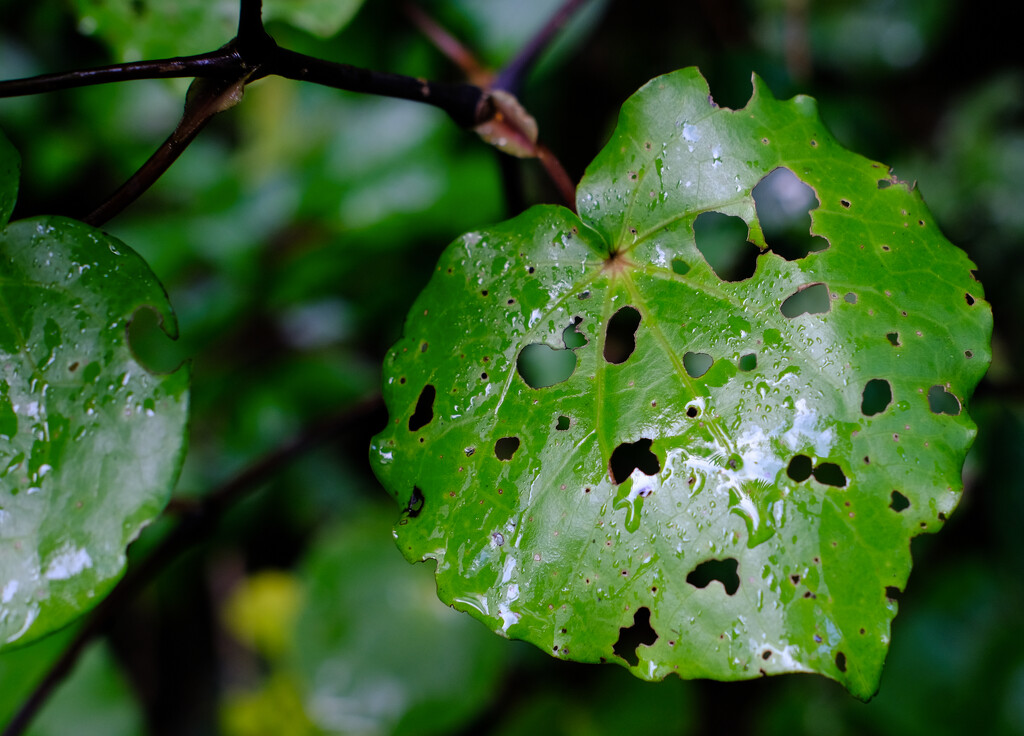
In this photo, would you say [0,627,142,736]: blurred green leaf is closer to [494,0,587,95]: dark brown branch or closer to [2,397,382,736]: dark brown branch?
[2,397,382,736]: dark brown branch

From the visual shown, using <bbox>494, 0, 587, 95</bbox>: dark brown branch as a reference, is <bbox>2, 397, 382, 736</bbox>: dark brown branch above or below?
below

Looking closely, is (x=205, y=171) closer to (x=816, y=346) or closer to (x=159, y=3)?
(x=159, y=3)

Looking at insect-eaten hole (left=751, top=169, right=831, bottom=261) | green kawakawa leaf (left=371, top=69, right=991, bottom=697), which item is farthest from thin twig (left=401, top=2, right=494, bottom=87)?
green kawakawa leaf (left=371, top=69, right=991, bottom=697)

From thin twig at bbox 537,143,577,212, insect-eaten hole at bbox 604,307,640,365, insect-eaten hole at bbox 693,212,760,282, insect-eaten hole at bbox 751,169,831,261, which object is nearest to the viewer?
thin twig at bbox 537,143,577,212

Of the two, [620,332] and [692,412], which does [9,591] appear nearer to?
[692,412]

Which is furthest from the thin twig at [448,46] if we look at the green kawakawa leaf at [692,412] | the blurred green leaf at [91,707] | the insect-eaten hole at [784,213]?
the blurred green leaf at [91,707]

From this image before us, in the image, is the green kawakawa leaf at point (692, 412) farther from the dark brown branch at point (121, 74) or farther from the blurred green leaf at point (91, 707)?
the blurred green leaf at point (91, 707)
